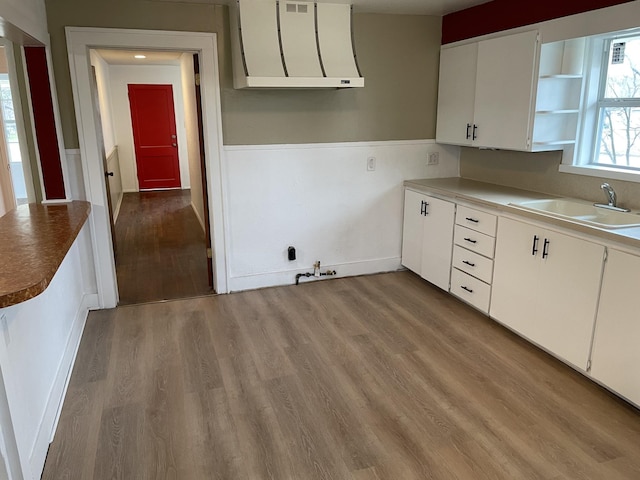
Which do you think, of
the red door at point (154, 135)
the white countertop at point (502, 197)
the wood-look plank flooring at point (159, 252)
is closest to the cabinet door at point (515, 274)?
the white countertop at point (502, 197)

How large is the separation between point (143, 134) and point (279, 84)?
6.59m

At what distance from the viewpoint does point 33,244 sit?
7.83ft

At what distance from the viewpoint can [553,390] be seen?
2.70 metres

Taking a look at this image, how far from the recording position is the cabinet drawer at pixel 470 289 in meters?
3.53

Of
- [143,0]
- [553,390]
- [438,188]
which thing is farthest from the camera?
[438,188]

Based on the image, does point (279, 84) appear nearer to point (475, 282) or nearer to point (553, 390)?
point (475, 282)

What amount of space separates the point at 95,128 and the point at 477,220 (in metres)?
2.87

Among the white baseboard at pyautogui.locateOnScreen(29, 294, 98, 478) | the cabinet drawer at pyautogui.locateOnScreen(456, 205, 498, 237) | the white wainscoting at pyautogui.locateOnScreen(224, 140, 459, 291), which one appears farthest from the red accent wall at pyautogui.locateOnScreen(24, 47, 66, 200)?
the cabinet drawer at pyautogui.locateOnScreen(456, 205, 498, 237)

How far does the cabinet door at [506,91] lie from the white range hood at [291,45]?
3.16 ft

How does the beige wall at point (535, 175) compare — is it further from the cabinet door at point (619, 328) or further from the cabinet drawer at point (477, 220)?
the cabinet door at point (619, 328)

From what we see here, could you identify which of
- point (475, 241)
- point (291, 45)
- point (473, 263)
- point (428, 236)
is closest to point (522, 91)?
point (475, 241)

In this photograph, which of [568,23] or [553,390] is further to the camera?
[568,23]

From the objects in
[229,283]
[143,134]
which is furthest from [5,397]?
[143,134]

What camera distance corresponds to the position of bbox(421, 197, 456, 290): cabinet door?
3.87 meters
